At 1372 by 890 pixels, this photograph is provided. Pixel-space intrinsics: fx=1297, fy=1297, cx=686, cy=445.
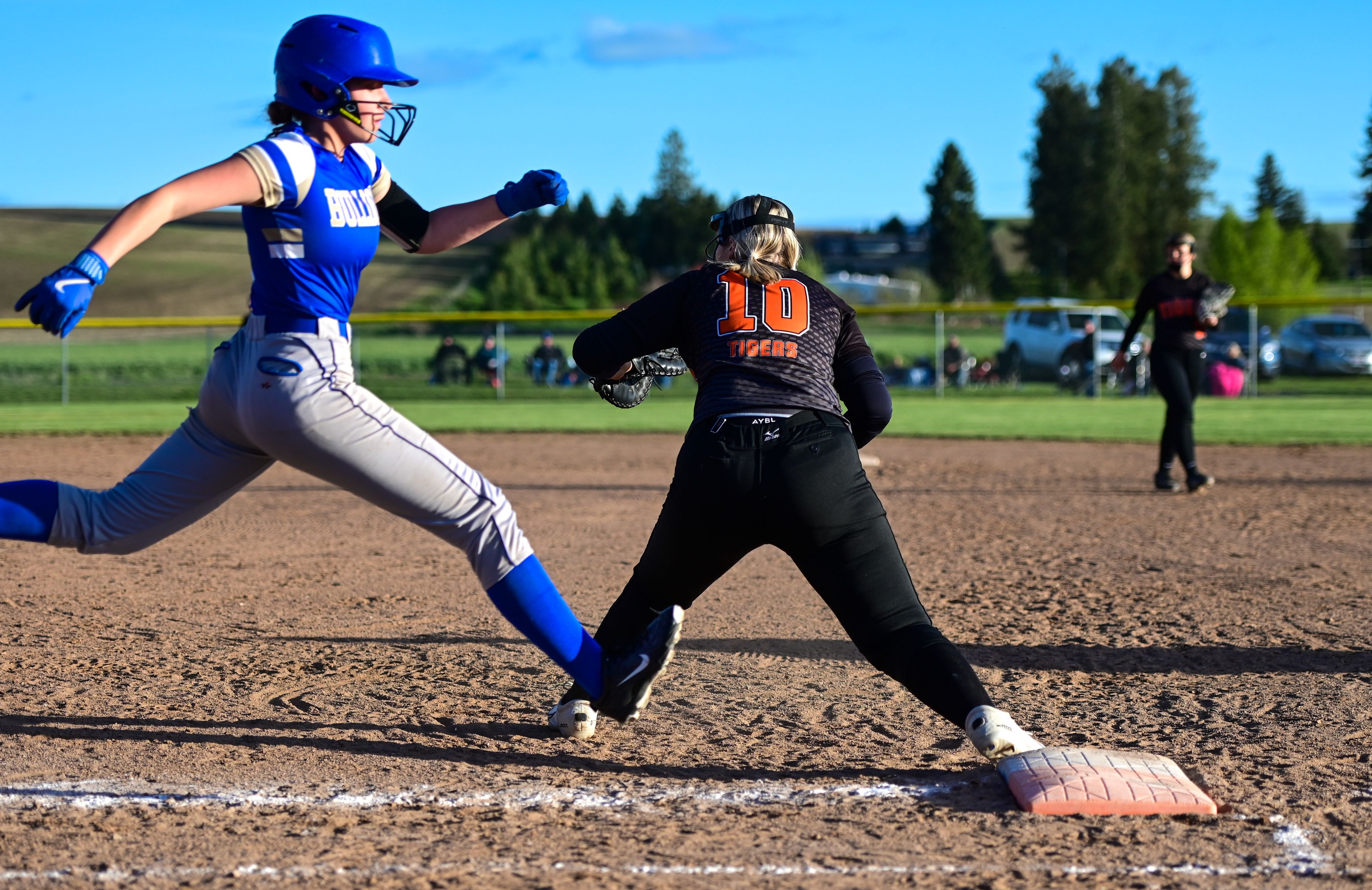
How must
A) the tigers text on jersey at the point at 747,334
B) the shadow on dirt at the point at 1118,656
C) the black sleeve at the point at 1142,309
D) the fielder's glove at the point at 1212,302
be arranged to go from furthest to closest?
1. the black sleeve at the point at 1142,309
2. the fielder's glove at the point at 1212,302
3. the shadow on dirt at the point at 1118,656
4. the tigers text on jersey at the point at 747,334

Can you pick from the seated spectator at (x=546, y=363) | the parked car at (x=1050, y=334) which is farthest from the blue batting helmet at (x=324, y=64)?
the parked car at (x=1050, y=334)

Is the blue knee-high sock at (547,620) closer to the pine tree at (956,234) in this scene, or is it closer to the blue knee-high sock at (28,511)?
the blue knee-high sock at (28,511)

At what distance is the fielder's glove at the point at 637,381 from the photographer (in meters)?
3.83

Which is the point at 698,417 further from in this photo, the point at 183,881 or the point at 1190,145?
the point at 1190,145

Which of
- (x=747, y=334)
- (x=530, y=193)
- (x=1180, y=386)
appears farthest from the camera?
(x=1180, y=386)

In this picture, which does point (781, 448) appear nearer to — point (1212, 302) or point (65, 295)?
point (65, 295)

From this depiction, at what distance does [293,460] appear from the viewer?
3234 mm

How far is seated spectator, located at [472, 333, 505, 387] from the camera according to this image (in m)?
24.3

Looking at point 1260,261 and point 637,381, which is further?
point 1260,261

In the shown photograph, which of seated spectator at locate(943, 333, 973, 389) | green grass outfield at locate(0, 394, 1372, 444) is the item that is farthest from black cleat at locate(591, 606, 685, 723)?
seated spectator at locate(943, 333, 973, 389)

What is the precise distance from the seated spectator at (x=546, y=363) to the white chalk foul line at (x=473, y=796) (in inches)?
839

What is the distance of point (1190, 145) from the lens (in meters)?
75.3

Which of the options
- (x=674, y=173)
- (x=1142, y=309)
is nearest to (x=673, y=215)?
(x=674, y=173)

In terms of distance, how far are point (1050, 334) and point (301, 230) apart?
79.0 ft
